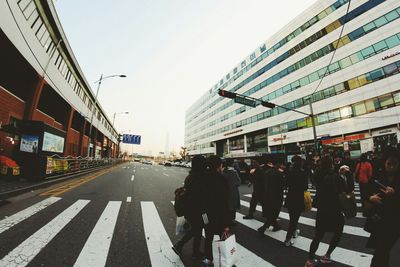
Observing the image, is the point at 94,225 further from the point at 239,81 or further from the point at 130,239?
the point at 239,81

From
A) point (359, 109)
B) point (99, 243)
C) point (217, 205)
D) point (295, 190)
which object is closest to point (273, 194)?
point (295, 190)

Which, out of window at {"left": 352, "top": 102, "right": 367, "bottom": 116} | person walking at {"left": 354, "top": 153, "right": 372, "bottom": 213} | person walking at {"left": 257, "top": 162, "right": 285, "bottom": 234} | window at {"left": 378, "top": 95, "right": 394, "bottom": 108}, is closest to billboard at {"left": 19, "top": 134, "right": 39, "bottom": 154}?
person walking at {"left": 257, "top": 162, "right": 285, "bottom": 234}

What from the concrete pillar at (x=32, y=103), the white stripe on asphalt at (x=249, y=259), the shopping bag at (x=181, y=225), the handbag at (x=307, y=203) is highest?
the concrete pillar at (x=32, y=103)

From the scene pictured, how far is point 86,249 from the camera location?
10.8ft

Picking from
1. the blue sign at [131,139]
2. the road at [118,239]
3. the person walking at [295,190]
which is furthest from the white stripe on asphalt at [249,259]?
the blue sign at [131,139]

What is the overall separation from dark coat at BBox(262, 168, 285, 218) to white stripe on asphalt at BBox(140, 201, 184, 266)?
2.35 meters

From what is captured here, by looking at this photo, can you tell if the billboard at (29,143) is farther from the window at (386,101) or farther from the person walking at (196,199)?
the window at (386,101)

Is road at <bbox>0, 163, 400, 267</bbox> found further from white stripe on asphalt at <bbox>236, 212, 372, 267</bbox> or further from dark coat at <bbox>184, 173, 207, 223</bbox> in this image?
dark coat at <bbox>184, 173, 207, 223</bbox>

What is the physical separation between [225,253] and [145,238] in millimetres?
2276

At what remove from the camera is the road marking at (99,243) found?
2.93m

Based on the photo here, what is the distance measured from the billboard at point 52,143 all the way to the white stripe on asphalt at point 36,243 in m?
7.80

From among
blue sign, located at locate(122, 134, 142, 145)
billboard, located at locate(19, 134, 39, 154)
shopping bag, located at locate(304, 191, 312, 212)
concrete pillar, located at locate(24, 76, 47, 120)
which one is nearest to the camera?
shopping bag, located at locate(304, 191, 312, 212)

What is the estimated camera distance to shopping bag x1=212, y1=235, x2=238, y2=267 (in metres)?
2.22

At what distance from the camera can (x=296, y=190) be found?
4.21 m
